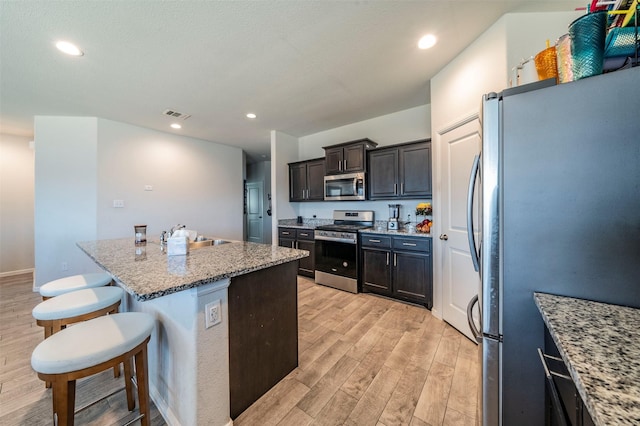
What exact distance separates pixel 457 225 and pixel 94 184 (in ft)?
16.4

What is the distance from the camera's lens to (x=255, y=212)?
723 centimetres

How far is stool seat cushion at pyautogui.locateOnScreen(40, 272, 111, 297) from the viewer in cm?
167

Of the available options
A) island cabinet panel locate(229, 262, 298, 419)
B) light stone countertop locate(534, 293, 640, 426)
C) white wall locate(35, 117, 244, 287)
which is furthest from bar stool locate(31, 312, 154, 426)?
white wall locate(35, 117, 244, 287)

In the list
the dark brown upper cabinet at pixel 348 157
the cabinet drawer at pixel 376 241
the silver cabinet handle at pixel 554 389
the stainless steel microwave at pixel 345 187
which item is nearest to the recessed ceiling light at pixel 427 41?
the dark brown upper cabinet at pixel 348 157

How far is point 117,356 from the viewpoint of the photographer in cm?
105

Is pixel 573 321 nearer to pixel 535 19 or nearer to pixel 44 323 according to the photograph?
pixel 535 19

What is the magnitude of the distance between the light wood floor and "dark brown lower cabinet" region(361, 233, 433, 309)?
0.33 meters

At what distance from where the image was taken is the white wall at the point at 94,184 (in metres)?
3.45

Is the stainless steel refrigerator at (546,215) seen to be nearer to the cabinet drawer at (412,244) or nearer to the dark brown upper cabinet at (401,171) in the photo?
the cabinet drawer at (412,244)

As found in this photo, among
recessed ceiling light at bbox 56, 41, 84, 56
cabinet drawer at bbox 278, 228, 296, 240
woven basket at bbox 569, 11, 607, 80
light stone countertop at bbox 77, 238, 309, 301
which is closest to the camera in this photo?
woven basket at bbox 569, 11, 607, 80

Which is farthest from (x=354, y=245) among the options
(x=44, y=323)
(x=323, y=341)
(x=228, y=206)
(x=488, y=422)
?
(x=228, y=206)

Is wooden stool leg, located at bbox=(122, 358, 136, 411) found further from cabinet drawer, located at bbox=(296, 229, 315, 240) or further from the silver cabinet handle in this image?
cabinet drawer, located at bbox=(296, 229, 315, 240)

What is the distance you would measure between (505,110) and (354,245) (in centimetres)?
252

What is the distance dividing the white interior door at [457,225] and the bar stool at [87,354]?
2444mm
